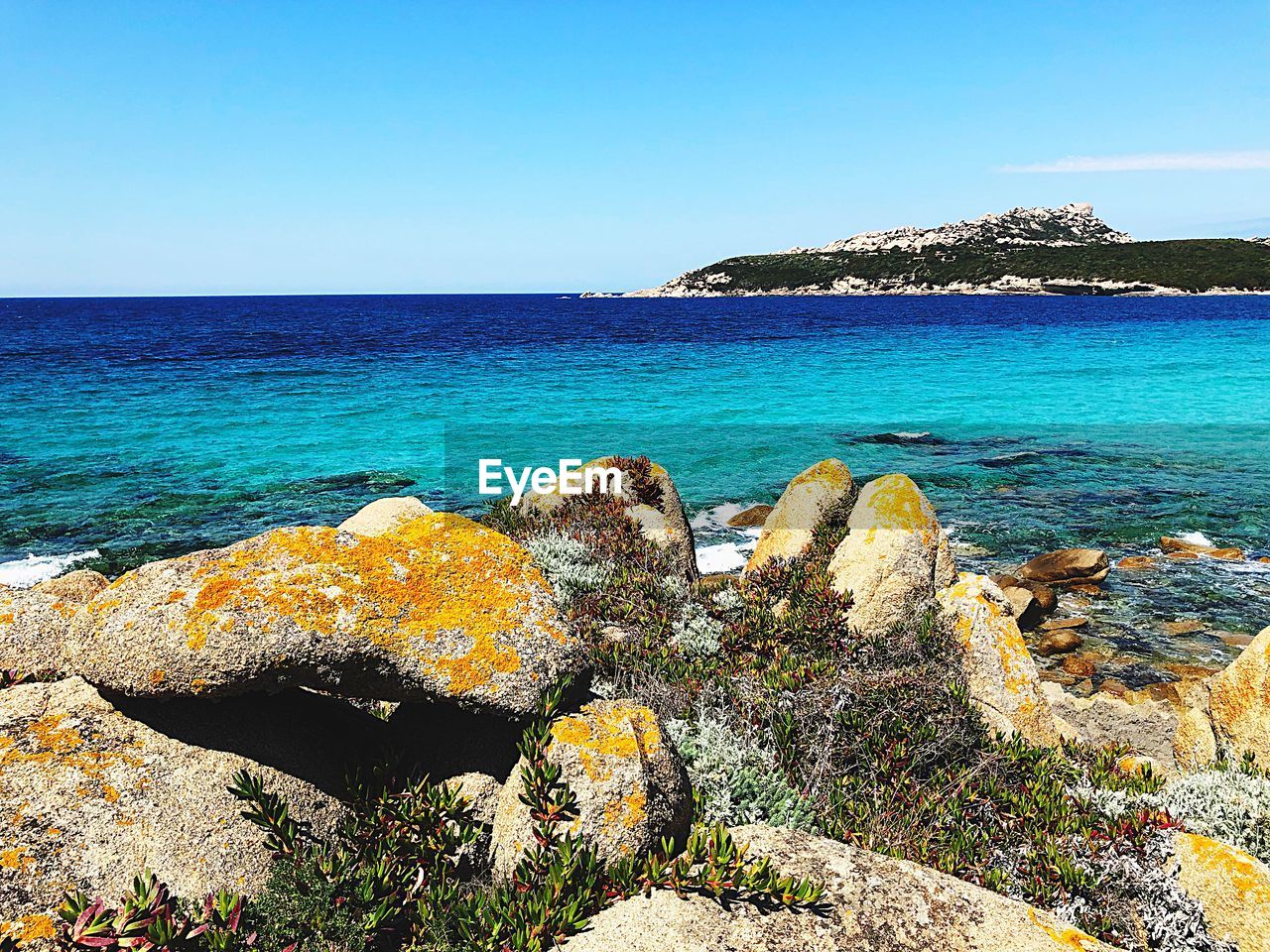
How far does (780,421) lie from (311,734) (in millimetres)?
29427

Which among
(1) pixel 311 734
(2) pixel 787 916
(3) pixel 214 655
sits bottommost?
(2) pixel 787 916

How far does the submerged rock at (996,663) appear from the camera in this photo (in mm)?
7820

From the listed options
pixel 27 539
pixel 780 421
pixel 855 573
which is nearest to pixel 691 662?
pixel 855 573

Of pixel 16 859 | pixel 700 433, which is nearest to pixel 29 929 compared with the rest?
pixel 16 859

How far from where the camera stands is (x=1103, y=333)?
71000 millimetres

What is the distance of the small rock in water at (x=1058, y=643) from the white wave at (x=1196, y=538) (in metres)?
6.34

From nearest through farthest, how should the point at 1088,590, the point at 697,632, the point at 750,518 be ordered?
1. the point at 697,632
2. the point at 1088,590
3. the point at 750,518

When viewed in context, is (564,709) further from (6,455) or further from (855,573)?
(6,455)

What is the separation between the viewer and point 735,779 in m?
5.71

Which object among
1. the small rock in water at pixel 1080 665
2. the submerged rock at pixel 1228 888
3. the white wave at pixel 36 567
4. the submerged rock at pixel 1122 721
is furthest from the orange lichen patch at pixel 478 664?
the white wave at pixel 36 567

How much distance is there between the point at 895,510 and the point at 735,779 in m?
5.35

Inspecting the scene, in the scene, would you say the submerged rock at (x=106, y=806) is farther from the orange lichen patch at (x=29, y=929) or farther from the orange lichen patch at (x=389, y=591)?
the orange lichen patch at (x=389, y=591)

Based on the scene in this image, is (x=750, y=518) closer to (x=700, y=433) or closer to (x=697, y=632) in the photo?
(x=697, y=632)

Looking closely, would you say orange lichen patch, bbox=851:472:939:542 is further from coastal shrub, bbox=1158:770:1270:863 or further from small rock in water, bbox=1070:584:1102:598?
small rock in water, bbox=1070:584:1102:598
